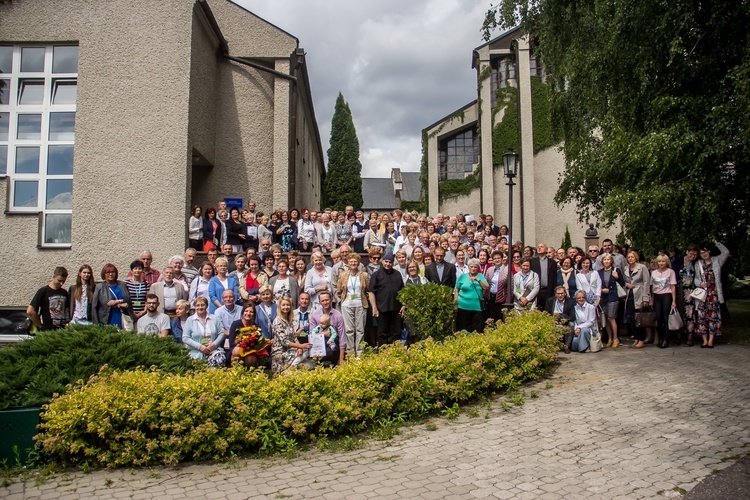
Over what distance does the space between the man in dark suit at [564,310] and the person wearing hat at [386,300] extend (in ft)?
9.85

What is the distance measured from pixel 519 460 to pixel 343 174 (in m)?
46.7

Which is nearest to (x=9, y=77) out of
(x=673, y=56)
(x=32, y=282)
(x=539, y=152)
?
(x=32, y=282)

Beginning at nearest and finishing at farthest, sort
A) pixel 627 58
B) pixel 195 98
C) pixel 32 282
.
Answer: pixel 627 58 < pixel 32 282 < pixel 195 98

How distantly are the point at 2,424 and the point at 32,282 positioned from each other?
7.47m

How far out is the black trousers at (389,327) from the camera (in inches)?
374

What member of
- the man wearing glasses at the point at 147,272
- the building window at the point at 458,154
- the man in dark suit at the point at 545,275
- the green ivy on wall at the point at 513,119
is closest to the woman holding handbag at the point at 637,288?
the man in dark suit at the point at 545,275

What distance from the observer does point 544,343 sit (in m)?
8.77

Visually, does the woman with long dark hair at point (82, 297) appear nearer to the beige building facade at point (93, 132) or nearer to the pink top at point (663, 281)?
the beige building facade at point (93, 132)

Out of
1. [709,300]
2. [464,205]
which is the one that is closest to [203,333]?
[709,300]

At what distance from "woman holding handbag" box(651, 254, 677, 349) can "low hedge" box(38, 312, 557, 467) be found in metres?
4.93

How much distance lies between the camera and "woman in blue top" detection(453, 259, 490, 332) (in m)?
9.84

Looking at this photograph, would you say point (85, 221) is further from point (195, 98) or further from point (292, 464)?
point (292, 464)

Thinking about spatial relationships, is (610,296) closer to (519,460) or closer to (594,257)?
(594,257)

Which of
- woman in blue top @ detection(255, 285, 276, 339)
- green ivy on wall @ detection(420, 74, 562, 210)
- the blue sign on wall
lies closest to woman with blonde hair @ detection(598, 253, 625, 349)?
woman in blue top @ detection(255, 285, 276, 339)
